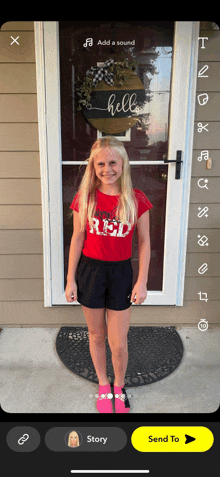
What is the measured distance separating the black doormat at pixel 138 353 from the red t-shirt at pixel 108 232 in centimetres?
70

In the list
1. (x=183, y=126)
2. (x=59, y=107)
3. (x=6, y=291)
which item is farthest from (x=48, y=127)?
(x=6, y=291)

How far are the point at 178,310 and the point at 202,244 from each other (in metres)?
0.47

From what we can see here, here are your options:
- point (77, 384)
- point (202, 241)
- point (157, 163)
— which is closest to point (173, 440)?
point (77, 384)

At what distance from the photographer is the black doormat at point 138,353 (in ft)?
4.76

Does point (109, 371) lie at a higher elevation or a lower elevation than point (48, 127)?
lower

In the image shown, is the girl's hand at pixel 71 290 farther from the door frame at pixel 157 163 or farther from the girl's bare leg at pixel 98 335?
the door frame at pixel 157 163

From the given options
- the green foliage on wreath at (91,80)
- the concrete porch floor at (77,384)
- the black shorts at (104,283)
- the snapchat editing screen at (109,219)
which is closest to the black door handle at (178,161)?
the snapchat editing screen at (109,219)

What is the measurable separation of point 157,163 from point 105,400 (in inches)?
48.9

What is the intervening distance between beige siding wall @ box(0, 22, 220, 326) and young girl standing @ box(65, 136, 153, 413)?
18.9 inches

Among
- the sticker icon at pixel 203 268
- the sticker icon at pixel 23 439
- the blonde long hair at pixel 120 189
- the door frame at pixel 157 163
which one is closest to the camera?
the sticker icon at pixel 23 439

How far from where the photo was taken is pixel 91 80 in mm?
1385

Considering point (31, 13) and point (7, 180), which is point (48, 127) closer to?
point (7, 180)

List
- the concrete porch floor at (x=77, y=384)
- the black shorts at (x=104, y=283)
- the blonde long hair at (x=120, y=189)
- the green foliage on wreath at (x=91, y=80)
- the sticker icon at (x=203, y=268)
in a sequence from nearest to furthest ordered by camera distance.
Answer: the blonde long hair at (x=120, y=189) < the black shorts at (x=104, y=283) < the concrete porch floor at (x=77, y=384) < the green foliage on wreath at (x=91, y=80) < the sticker icon at (x=203, y=268)

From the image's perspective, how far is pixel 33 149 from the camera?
5.38 ft
